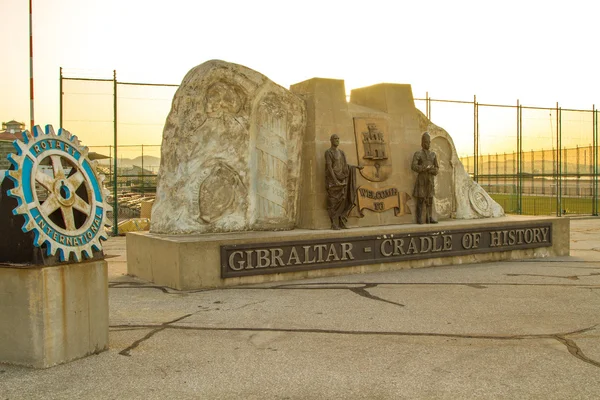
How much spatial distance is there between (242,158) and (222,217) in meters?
0.96

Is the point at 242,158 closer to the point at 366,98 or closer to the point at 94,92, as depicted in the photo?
the point at 366,98

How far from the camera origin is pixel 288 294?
8305 mm

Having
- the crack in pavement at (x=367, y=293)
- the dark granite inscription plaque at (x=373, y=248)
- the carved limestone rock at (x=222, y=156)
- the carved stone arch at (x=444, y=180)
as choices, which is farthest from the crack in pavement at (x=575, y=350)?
the carved stone arch at (x=444, y=180)

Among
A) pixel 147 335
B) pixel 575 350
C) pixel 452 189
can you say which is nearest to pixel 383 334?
pixel 575 350

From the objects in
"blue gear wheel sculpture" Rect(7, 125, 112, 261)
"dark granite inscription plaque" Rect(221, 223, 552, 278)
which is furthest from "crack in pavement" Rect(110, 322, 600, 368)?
"dark granite inscription plaque" Rect(221, 223, 552, 278)

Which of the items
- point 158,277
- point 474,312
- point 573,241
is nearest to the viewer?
point 474,312

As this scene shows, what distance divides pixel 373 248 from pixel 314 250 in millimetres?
1173

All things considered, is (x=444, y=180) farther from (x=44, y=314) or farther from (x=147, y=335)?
(x=44, y=314)

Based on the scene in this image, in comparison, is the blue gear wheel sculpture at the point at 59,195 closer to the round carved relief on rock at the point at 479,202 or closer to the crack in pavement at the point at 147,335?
the crack in pavement at the point at 147,335

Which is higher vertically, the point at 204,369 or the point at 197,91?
the point at 197,91

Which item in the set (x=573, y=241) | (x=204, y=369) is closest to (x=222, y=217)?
(x=204, y=369)

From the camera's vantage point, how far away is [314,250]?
961cm

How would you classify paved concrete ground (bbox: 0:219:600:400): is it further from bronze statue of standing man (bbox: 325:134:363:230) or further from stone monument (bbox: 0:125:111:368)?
bronze statue of standing man (bbox: 325:134:363:230)

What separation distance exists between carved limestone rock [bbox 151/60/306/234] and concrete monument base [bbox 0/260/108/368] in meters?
3.95
